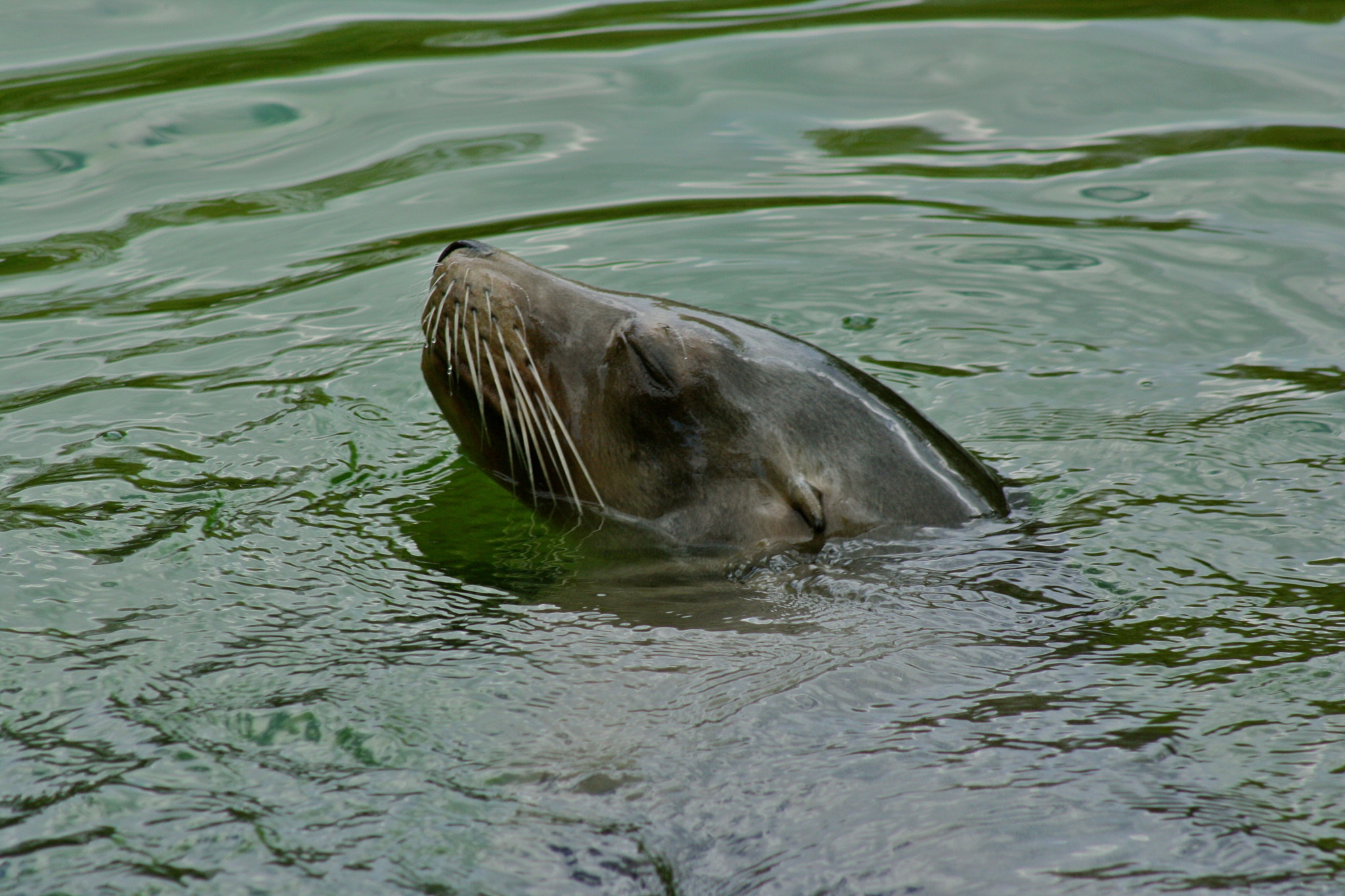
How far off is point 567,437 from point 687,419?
347 mm

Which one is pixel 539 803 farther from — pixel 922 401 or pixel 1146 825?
pixel 922 401

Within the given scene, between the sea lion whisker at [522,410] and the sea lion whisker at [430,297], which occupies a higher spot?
the sea lion whisker at [430,297]

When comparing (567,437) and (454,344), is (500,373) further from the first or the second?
(567,437)

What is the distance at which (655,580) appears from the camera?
13.1 feet

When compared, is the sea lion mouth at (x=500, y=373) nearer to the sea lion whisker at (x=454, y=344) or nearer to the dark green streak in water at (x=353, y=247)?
the sea lion whisker at (x=454, y=344)

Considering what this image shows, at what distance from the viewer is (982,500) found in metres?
4.23

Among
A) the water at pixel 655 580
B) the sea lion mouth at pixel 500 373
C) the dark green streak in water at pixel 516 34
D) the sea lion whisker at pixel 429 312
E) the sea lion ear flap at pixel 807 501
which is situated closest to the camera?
the water at pixel 655 580

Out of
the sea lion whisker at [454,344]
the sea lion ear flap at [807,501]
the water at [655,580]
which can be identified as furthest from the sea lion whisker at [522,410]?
the sea lion ear flap at [807,501]

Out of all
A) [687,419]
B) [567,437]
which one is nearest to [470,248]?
[567,437]

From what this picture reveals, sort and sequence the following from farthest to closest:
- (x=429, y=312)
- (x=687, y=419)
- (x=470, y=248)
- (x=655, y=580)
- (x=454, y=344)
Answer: (x=470, y=248), (x=429, y=312), (x=454, y=344), (x=687, y=419), (x=655, y=580)

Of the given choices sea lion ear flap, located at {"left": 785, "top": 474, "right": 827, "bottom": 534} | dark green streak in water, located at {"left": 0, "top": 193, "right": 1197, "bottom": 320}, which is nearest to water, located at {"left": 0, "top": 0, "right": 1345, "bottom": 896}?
dark green streak in water, located at {"left": 0, "top": 193, "right": 1197, "bottom": 320}

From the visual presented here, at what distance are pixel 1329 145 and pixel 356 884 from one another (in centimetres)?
716

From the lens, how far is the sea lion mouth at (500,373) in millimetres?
4281

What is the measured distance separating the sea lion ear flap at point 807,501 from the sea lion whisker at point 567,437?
57 centimetres
